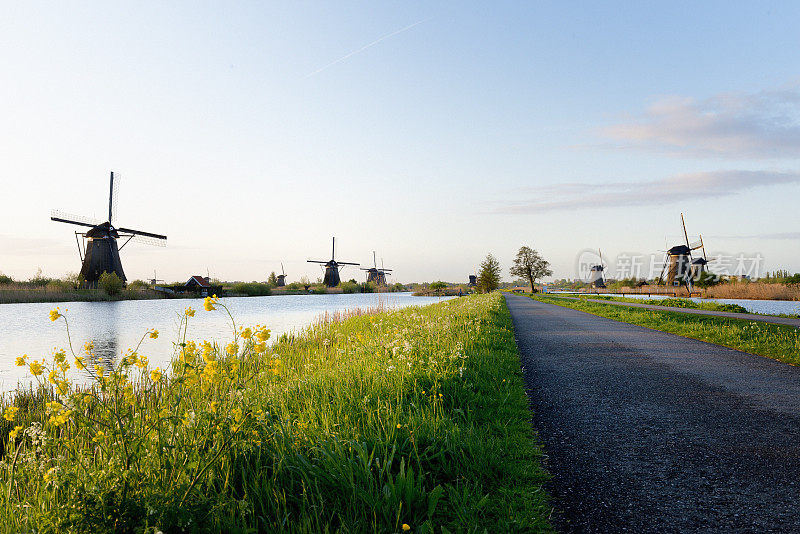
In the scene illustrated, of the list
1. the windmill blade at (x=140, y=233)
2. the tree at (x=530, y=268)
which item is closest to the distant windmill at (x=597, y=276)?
the tree at (x=530, y=268)

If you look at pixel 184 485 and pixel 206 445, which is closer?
pixel 184 485

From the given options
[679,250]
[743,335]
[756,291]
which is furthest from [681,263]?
[743,335]

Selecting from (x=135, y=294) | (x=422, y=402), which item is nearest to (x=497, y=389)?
(x=422, y=402)

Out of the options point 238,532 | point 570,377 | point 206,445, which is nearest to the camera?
point 238,532

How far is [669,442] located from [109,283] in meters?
57.2

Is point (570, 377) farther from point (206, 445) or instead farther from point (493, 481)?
point (206, 445)

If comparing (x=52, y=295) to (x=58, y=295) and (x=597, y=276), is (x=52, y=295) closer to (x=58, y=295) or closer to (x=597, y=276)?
(x=58, y=295)

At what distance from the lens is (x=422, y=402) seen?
5258mm

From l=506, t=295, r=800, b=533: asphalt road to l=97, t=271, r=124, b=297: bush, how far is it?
53.5m

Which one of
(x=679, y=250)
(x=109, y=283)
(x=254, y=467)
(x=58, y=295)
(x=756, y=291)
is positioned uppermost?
(x=679, y=250)

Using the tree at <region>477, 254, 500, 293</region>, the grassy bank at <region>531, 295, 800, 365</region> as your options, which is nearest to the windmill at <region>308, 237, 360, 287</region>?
the tree at <region>477, 254, 500, 293</region>

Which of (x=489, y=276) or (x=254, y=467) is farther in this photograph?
(x=489, y=276)

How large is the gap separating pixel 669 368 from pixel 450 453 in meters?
7.06

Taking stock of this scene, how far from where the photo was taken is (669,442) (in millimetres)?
4738
